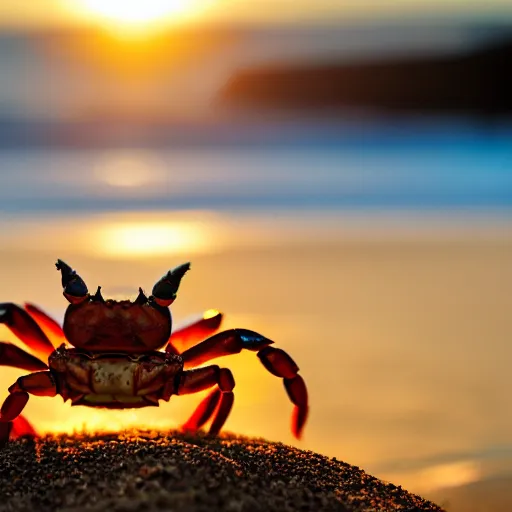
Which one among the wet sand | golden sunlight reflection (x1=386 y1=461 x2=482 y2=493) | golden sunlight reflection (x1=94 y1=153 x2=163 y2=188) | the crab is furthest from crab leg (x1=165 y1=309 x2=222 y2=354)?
golden sunlight reflection (x1=94 y1=153 x2=163 y2=188)

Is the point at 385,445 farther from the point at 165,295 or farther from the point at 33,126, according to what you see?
the point at 33,126

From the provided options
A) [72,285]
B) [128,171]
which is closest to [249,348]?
[72,285]

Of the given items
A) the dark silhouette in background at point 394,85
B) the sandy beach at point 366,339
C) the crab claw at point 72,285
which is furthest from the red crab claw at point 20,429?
the dark silhouette in background at point 394,85

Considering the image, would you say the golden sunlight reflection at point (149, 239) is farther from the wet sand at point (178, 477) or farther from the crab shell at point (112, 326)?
the wet sand at point (178, 477)

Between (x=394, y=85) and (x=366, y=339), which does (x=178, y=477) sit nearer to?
(x=366, y=339)

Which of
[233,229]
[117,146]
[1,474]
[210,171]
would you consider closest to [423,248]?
[233,229]

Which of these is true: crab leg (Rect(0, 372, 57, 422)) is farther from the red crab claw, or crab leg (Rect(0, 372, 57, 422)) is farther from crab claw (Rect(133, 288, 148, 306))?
crab claw (Rect(133, 288, 148, 306))
